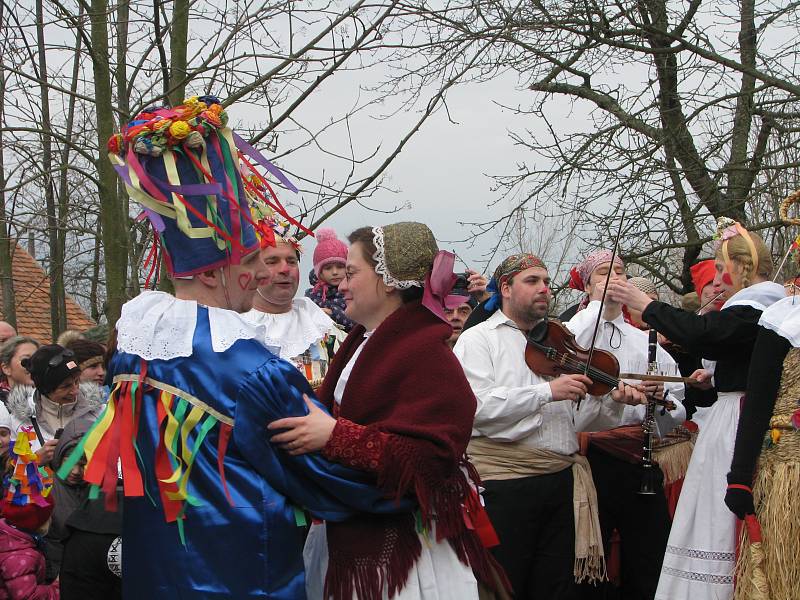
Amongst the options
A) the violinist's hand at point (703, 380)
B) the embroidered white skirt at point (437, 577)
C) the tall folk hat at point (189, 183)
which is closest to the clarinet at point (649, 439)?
the violinist's hand at point (703, 380)

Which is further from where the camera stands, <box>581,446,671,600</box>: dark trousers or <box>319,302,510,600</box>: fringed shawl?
<box>581,446,671,600</box>: dark trousers

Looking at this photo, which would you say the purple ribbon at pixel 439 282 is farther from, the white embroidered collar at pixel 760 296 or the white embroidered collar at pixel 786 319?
the white embroidered collar at pixel 760 296

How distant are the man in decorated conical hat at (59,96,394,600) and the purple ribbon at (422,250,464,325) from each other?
2.21 ft

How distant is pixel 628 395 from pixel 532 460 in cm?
65

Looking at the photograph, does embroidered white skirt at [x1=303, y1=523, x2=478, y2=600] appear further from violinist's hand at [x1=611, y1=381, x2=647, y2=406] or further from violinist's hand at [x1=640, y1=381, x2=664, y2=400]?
violinist's hand at [x1=640, y1=381, x2=664, y2=400]

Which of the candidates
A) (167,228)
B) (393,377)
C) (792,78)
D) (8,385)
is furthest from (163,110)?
(792,78)

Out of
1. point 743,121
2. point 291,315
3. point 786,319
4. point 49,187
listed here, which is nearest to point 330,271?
point 291,315

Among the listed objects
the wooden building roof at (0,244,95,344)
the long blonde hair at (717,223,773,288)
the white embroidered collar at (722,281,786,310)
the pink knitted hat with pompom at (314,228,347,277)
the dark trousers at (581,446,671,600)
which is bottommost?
the dark trousers at (581,446,671,600)

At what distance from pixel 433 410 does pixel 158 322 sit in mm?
965

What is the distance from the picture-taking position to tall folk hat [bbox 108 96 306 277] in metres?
2.89

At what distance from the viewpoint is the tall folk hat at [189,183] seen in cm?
289

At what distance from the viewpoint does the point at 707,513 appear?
4680 mm

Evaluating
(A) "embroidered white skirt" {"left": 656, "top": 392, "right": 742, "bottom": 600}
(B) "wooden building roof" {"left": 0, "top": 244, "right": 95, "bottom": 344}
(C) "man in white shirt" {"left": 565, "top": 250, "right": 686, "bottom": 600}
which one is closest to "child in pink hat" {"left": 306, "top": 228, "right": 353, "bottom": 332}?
(C) "man in white shirt" {"left": 565, "top": 250, "right": 686, "bottom": 600}

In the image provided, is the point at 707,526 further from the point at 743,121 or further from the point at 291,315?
the point at 743,121
